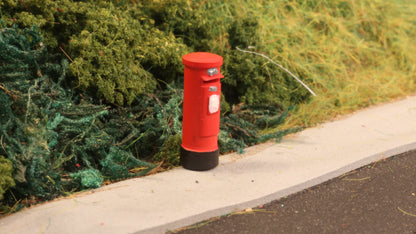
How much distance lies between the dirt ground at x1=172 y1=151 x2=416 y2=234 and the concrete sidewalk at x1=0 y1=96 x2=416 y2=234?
82mm

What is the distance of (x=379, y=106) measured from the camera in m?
→ 5.95

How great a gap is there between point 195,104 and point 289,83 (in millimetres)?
1874

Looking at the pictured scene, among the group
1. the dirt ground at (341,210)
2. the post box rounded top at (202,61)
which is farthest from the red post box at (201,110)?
the dirt ground at (341,210)

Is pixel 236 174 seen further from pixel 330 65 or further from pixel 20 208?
pixel 330 65

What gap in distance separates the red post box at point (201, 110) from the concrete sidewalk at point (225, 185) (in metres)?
0.13

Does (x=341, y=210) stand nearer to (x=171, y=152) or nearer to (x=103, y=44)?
(x=171, y=152)

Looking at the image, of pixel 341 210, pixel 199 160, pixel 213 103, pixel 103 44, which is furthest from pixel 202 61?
pixel 341 210

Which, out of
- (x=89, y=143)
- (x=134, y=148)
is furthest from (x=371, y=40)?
(x=89, y=143)

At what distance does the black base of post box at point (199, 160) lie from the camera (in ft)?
13.8

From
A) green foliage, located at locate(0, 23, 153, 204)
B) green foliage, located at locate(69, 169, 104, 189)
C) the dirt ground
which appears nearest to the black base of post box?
green foliage, located at locate(0, 23, 153, 204)

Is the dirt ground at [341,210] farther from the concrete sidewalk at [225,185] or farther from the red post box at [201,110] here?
the red post box at [201,110]

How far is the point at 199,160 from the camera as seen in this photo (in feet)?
13.8

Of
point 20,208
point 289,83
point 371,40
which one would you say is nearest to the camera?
point 20,208

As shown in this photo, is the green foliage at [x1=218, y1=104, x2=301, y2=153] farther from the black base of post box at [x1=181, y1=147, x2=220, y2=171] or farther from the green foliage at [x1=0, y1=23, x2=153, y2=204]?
the green foliage at [x1=0, y1=23, x2=153, y2=204]
